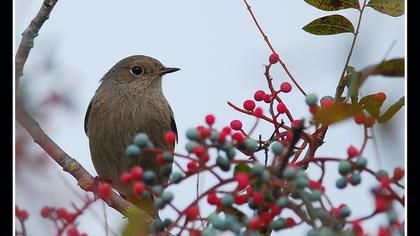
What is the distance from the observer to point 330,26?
3465mm

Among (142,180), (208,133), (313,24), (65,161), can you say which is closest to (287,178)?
(208,133)

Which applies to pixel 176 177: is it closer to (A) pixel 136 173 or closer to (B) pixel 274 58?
(A) pixel 136 173

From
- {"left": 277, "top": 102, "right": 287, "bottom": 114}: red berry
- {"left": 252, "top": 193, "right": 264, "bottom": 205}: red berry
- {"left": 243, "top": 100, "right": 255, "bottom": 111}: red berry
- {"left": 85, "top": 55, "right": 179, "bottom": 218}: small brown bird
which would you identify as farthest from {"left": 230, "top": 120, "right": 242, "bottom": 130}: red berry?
{"left": 85, "top": 55, "right": 179, "bottom": 218}: small brown bird

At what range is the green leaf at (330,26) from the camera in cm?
345

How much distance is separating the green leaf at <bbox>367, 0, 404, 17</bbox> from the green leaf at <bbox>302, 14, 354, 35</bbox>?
6.5 inches

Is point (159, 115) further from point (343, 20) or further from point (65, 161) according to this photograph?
point (343, 20)

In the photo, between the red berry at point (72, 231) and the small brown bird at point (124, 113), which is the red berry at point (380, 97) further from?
the small brown bird at point (124, 113)

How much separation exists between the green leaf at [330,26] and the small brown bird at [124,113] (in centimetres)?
336

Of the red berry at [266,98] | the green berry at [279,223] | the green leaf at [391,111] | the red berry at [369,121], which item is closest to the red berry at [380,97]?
the green leaf at [391,111]

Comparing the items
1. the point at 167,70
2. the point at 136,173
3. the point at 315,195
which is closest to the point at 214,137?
the point at 136,173

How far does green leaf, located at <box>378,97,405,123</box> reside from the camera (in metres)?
2.11

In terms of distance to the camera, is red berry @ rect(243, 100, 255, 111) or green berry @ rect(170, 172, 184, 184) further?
red berry @ rect(243, 100, 255, 111)

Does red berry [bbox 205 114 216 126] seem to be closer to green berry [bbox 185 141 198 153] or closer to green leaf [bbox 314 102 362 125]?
green berry [bbox 185 141 198 153]

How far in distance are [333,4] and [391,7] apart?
32cm
